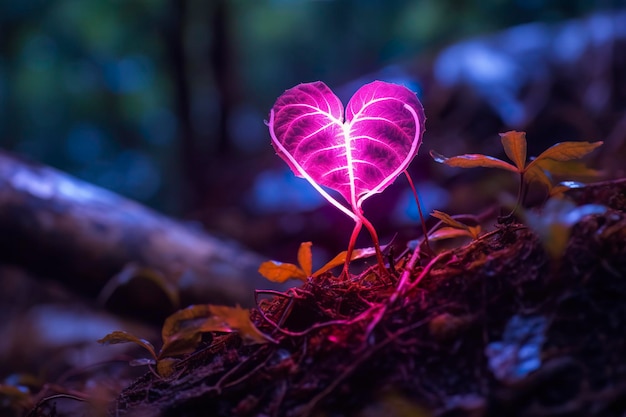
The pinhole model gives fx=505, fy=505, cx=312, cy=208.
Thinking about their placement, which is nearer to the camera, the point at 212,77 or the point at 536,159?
the point at 536,159

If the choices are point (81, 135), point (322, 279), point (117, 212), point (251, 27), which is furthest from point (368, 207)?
point (81, 135)

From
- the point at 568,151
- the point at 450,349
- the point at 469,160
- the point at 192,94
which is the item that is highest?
the point at 192,94

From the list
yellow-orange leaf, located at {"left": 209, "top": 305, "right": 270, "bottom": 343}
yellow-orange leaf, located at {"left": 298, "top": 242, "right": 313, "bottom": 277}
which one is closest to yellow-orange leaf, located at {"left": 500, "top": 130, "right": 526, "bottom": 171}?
yellow-orange leaf, located at {"left": 298, "top": 242, "right": 313, "bottom": 277}

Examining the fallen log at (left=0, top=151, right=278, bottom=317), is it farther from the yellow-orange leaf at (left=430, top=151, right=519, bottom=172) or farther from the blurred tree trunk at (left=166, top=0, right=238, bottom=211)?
the blurred tree trunk at (left=166, top=0, right=238, bottom=211)

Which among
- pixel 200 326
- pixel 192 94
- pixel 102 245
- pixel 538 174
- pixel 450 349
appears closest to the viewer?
pixel 450 349

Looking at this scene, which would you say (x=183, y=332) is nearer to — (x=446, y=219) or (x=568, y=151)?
(x=446, y=219)

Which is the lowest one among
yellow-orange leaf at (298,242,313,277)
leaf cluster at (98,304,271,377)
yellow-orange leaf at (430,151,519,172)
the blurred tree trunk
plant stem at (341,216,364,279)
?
yellow-orange leaf at (430,151,519,172)

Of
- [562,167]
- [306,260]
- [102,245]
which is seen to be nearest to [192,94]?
[102,245]
